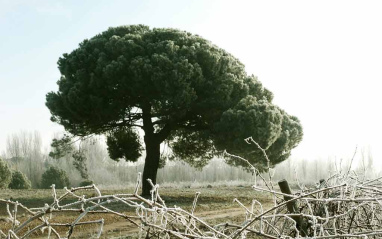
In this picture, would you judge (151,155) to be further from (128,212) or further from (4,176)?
(4,176)

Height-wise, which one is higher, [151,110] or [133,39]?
[133,39]

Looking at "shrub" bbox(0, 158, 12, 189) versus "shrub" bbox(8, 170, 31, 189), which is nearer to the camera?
"shrub" bbox(0, 158, 12, 189)

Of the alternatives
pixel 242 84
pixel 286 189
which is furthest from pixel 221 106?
pixel 286 189

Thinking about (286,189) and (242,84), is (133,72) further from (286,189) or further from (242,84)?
→ (286,189)

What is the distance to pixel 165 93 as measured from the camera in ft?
49.7

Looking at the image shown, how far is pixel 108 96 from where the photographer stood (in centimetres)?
1570

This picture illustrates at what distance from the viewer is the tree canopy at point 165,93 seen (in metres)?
15.0

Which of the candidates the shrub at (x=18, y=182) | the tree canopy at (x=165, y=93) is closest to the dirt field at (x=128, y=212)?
the tree canopy at (x=165, y=93)

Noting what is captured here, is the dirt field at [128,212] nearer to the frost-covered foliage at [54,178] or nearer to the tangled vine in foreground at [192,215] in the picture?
the tangled vine in foreground at [192,215]

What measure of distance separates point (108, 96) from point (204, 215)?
644 cm

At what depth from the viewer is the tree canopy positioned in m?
15.0

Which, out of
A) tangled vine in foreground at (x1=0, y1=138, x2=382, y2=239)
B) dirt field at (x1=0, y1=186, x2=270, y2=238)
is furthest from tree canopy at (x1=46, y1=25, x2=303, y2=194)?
tangled vine in foreground at (x1=0, y1=138, x2=382, y2=239)

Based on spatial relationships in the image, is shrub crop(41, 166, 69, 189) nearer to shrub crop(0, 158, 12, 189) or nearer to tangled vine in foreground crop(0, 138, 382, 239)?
shrub crop(0, 158, 12, 189)

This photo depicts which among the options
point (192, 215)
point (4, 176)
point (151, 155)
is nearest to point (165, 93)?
point (151, 155)
